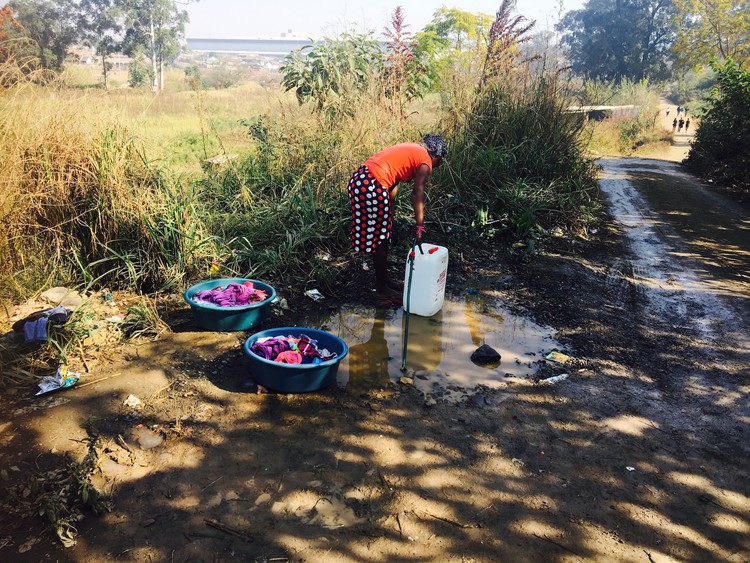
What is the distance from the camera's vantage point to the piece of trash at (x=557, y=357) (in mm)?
3525

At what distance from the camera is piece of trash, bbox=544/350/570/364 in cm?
353

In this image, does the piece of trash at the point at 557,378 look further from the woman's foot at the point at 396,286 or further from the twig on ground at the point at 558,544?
the woman's foot at the point at 396,286

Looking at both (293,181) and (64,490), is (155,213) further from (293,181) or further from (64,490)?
(64,490)

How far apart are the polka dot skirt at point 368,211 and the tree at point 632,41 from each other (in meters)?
39.0

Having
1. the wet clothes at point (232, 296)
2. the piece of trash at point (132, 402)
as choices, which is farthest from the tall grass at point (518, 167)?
the piece of trash at point (132, 402)

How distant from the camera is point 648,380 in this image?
3.30 m

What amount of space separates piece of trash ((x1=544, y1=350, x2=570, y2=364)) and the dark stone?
37 centimetres

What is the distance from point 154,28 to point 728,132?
106 feet

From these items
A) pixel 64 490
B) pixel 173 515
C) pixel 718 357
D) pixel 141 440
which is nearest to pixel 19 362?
pixel 141 440

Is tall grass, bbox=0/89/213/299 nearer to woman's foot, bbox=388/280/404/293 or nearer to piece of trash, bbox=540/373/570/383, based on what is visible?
woman's foot, bbox=388/280/404/293

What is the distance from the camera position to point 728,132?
1027 cm

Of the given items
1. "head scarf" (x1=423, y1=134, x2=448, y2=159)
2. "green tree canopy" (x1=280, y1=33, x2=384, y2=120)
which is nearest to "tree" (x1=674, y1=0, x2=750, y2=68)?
"green tree canopy" (x1=280, y1=33, x2=384, y2=120)

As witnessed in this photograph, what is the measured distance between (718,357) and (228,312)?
3.51 meters

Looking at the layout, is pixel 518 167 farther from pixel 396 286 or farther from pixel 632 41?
pixel 632 41
